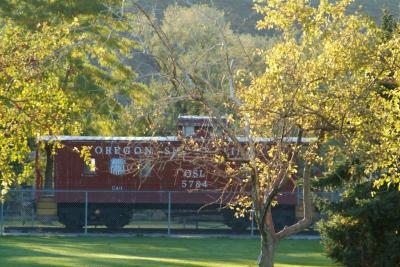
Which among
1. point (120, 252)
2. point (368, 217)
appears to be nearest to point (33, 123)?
point (368, 217)

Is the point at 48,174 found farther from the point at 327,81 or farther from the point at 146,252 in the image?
the point at 327,81

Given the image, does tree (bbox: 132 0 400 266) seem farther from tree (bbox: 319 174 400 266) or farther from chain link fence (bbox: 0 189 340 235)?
chain link fence (bbox: 0 189 340 235)

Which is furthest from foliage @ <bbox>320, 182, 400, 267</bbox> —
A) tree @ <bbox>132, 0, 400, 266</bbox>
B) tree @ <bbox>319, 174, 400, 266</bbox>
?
tree @ <bbox>132, 0, 400, 266</bbox>

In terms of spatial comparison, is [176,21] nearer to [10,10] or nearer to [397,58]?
[10,10]

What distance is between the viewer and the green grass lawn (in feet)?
83.8

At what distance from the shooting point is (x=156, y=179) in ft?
130

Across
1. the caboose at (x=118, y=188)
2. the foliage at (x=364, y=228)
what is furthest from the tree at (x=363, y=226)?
the caboose at (x=118, y=188)

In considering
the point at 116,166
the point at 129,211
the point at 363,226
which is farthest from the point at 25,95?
the point at 116,166

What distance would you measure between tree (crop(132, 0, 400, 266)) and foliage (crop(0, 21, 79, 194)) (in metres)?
1.79

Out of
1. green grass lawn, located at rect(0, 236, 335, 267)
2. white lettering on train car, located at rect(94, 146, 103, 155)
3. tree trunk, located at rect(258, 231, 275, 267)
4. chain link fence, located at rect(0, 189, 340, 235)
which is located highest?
white lettering on train car, located at rect(94, 146, 103, 155)

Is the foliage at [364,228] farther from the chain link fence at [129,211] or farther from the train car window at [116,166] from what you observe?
the train car window at [116,166]

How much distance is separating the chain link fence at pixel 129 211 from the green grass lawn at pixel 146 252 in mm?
2999

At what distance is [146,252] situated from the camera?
2950cm

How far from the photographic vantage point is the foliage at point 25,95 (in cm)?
1391
